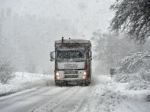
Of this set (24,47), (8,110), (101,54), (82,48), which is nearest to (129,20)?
(8,110)

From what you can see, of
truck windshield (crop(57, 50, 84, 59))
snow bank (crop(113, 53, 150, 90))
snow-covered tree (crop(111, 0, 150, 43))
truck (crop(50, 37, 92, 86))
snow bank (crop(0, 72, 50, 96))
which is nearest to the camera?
snow-covered tree (crop(111, 0, 150, 43))

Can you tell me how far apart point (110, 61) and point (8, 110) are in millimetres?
57493

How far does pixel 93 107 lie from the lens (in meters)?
15.6

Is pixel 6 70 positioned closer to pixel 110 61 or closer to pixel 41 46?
pixel 110 61

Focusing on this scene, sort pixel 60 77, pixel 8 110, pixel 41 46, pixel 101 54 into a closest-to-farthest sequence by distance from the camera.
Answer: pixel 8 110 < pixel 60 77 < pixel 101 54 < pixel 41 46

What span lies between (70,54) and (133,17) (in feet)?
40.0

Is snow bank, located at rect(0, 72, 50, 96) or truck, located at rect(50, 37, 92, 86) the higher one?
truck, located at rect(50, 37, 92, 86)

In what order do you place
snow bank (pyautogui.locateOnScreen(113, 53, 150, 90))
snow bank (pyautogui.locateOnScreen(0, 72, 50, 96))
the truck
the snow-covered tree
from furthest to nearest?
the truck
snow bank (pyautogui.locateOnScreen(0, 72, 50, 96))
snow bank (pyautogui.locateOnScreen(113, 53, 150, 90))
the snow-covered tree

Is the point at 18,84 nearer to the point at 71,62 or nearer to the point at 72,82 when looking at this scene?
the point at 72,82

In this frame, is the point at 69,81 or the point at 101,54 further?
the point at 101,54

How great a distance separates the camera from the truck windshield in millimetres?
29766

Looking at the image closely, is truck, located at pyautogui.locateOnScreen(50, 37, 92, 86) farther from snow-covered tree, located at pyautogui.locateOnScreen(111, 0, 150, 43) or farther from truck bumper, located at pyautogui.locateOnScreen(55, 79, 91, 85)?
snow-covered tree, located at pyautogui.locateOnScreen(111, 0, 150, 43)

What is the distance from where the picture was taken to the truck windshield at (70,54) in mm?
29766

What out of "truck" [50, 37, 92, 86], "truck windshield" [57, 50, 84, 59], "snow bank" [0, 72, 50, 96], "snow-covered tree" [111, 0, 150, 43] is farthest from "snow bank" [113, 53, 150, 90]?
"snow bank" [0, 72, 50, 96]
